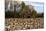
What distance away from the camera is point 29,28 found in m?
1.90

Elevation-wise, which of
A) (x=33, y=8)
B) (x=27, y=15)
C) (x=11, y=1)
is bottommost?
(x=27, y=15)

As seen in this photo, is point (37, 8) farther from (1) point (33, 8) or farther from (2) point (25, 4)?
(2) point (25, 4)

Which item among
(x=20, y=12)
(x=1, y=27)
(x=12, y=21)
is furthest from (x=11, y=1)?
(x=1, y=27)

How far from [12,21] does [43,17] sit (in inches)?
25.3

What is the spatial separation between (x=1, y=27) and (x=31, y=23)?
1.95ft

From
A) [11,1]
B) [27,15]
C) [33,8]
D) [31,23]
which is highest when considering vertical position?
[11,1]

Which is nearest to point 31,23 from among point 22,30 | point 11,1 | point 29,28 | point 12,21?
point 29,28

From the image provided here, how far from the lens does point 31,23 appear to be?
6.28ft

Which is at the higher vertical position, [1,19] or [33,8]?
[33,8]

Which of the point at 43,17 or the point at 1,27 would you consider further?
the point at 43,17

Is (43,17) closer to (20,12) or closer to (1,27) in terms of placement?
(20,12)

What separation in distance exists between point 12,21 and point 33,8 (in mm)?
497

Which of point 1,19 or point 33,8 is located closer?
point 1,19

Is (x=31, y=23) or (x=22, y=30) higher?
(x=31, y=23)
